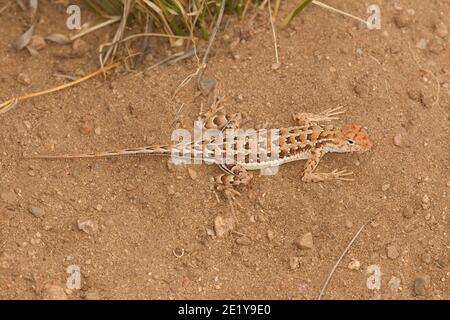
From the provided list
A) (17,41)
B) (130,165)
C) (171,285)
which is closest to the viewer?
(171,285)

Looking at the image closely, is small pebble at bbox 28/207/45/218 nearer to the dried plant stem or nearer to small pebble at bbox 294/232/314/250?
the dried plant stem

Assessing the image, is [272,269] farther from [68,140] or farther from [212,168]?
[68,140]

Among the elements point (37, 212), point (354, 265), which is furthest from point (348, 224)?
point (37, 212)

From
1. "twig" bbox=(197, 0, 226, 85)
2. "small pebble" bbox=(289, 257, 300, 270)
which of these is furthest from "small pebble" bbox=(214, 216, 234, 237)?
"twig" bbox=(197, 0, 226, 85)

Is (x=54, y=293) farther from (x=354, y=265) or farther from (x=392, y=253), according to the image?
(x=392, y=253)

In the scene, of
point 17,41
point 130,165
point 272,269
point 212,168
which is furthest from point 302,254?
point 17,41

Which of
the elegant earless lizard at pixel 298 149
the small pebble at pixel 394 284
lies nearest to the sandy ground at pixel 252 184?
the small pebble at pixel 394 284

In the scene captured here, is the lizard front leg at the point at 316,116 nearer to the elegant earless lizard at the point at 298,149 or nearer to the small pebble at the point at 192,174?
the elegant earless lizard at the point at 298,149
